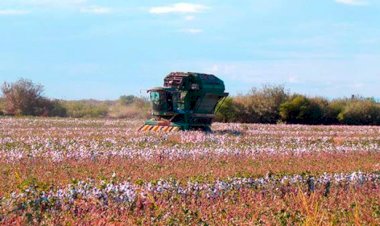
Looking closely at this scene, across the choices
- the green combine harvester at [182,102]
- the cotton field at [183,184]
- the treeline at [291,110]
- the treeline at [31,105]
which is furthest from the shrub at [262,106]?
the cotton field at [183,184]

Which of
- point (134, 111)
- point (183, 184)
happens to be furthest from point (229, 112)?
point (183, 184)

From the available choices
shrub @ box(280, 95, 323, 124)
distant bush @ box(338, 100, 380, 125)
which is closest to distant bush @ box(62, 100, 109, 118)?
shrub @ box(280, 95, 323, 124)

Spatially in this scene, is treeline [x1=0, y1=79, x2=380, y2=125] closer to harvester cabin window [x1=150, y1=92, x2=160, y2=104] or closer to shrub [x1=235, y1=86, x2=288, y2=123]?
shrub [x1=235, y1=86, x2=288, y2=123]

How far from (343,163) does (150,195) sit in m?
7.96

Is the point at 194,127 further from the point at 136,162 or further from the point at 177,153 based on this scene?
the point at 136,162

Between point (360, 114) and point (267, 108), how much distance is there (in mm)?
6829

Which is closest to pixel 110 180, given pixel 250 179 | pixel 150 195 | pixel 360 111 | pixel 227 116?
pixel 150 195

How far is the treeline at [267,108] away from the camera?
2170 inches

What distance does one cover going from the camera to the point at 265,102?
185 ft

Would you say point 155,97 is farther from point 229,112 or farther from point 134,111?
point 134,111

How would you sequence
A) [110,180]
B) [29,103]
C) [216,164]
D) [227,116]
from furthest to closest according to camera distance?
[29,103]
[227,116]
[216,164]
[110,180]

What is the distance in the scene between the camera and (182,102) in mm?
32812

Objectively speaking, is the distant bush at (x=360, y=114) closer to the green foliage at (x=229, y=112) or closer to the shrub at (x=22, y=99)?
the green foliage at (x=229, y=112)

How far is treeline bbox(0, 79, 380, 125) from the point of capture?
55125 millimetres
